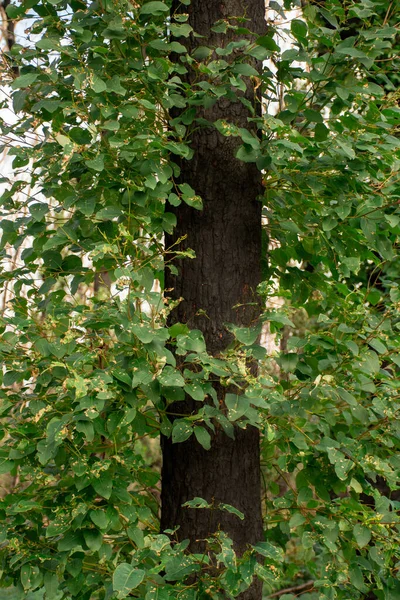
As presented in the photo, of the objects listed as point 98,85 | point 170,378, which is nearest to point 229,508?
point 170,378

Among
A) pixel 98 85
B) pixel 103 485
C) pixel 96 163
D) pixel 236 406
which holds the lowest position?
pixel 103 485

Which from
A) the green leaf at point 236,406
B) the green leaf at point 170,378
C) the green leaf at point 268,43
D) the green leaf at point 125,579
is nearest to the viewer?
the green leaf at point 125,579

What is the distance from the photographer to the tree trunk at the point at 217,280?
7.38 feet

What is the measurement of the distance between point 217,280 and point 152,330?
21.9 inches

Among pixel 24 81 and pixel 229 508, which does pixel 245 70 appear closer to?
pixel 24 81

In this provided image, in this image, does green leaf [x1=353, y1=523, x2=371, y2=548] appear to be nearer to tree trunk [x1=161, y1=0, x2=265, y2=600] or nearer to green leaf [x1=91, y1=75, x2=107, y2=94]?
tree trunk [x1=161, y1=0, x2=265, y2=600]

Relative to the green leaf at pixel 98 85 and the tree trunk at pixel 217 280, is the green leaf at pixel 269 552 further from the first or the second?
the green leaf at pixel 98 85

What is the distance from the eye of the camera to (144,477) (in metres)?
2.33

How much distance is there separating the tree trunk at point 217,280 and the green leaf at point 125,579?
496mm

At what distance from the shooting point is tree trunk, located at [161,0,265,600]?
225 centimetres

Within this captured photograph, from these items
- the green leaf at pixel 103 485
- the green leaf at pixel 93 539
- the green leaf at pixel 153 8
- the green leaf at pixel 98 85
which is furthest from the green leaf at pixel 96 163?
the green leaf at pixel 93 539

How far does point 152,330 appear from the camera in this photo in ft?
5.89

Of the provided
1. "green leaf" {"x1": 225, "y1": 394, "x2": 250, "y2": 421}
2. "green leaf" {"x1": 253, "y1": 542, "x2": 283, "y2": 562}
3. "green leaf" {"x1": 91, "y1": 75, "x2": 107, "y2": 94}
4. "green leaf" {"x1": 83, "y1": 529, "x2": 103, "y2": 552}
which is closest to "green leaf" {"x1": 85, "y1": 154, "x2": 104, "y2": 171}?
"green leaf" {"x1": 91, "y1": 75, "x2": 107, "y2": 94}

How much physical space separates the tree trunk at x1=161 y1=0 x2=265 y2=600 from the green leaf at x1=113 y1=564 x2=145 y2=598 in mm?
496
